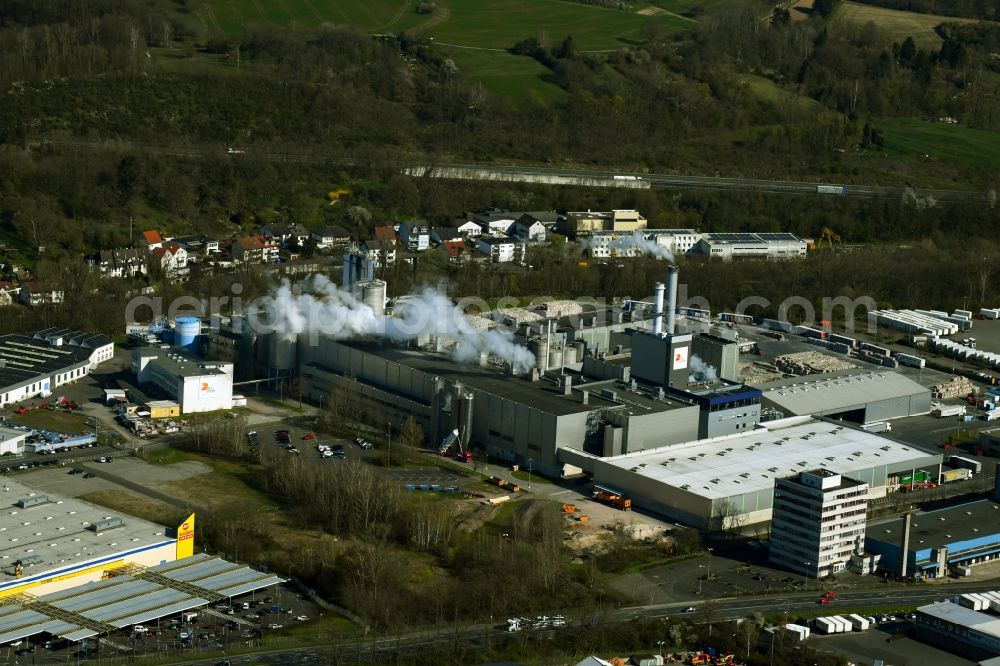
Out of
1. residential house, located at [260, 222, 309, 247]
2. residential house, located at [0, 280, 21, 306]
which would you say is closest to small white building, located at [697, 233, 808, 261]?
residential house, located at [260, 222, 309, 247]

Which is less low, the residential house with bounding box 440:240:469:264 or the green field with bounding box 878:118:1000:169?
the green field with bounding box 878:118:1000:169

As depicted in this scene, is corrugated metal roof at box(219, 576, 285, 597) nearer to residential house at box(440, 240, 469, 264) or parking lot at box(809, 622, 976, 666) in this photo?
parking lot at box(809, 622, 976, 666)

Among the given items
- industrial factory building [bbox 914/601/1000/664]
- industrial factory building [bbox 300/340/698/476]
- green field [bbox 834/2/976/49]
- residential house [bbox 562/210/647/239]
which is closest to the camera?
industrial factory building [bbox 914/601/1000/664]

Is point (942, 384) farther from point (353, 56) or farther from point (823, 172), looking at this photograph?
point (353, 56)

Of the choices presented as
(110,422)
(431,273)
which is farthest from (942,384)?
(110,422)

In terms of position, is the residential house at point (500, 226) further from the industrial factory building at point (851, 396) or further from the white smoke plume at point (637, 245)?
the industrial factory building at point (851, 396)

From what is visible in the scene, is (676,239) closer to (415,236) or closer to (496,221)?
(496,221)
